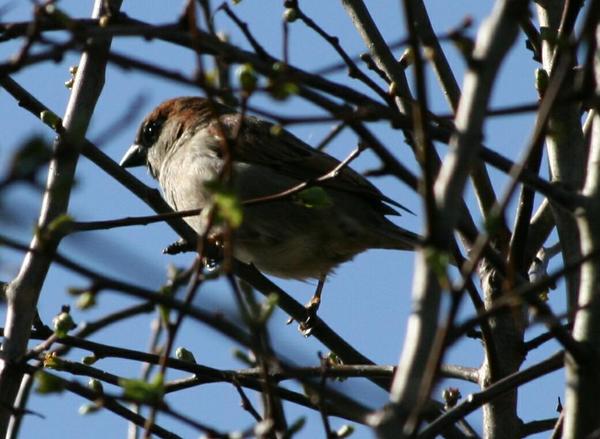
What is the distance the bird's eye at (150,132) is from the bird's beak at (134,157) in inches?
2.4

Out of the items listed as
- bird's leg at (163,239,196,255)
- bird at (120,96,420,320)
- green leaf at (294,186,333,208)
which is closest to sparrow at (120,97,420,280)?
bird at (120,96,420,320)

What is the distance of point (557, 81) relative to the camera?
2.22 meters

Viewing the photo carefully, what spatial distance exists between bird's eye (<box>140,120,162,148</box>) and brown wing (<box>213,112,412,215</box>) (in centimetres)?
104

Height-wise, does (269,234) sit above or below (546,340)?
above

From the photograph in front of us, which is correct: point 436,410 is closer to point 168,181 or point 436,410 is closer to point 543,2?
point 543,2

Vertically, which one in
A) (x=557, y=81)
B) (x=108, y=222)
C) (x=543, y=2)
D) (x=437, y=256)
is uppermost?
(x=543, y=2)

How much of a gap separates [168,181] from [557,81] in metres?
4.82

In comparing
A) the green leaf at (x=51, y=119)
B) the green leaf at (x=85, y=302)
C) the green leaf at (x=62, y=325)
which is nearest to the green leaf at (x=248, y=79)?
the green leaf at (x=85, y=302)

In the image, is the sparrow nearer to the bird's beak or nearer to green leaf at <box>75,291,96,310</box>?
the bird's beak

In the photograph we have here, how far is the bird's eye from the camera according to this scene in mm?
7633

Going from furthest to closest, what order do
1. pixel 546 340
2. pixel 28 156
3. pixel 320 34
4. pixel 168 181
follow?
pixel 168 181, pixel 546 340, pixel 320 34, pixel 28 156

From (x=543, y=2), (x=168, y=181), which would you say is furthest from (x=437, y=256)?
(x=168, y=181)

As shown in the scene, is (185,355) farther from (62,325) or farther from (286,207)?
(286,207)

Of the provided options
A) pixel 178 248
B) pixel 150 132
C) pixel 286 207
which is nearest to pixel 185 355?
pixel 178 248
